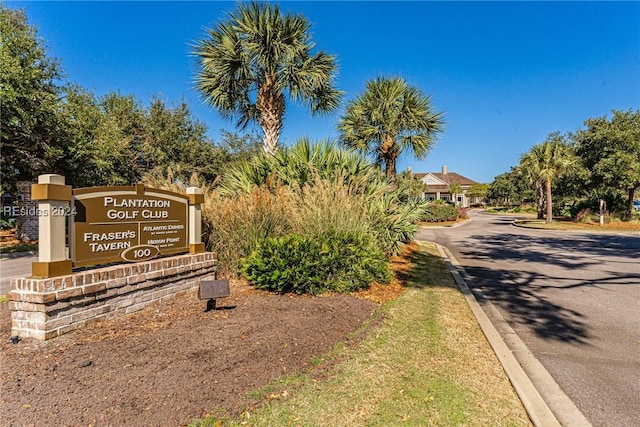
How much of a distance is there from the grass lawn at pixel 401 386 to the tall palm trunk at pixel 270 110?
8.49m


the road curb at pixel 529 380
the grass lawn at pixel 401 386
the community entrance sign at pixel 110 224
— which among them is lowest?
the road curb at pixel 529 380

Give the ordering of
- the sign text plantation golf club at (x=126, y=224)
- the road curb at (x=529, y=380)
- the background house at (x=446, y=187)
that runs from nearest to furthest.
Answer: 1. the road curb at (x=529, y=380)
2. the sign text plantation golf club at (x=126, y=224)
3. the background house at (x=446, y=187)

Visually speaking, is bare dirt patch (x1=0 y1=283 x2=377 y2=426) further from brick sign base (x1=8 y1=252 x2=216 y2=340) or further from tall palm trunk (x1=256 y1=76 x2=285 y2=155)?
tall palm trunk (x1=256 y1=76 x2=285 y2=155)

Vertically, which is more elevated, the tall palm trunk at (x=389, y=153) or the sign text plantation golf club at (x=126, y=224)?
the tall palm trunk at (x=389, y=153)

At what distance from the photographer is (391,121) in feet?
46.4

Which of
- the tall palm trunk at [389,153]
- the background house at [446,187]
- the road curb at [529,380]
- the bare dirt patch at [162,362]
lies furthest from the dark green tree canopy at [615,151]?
the background house at [446,187]

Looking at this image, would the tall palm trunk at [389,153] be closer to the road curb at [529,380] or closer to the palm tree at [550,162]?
the road curb at [529,380]

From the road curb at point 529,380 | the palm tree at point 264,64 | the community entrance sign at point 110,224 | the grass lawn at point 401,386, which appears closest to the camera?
the grass lawn at point 401,386

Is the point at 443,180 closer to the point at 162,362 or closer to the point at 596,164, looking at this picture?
the point at 596,164

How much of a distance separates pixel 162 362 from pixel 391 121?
41.9ft

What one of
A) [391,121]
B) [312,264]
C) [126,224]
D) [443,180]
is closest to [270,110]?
[391,121]

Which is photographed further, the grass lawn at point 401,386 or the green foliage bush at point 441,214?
the green foliage bush at point 441,214

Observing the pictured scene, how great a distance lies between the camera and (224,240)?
7.11 metres

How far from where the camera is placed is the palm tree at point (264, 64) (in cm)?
1125
